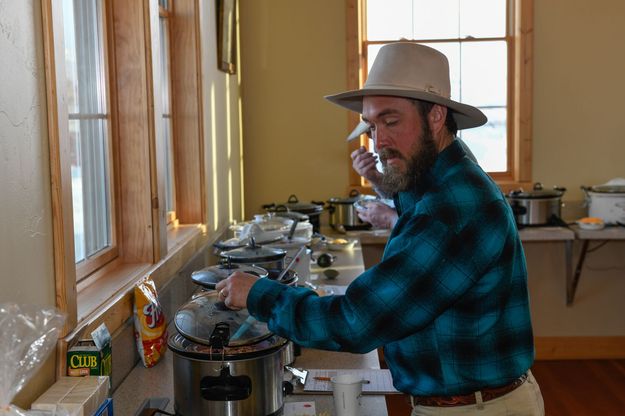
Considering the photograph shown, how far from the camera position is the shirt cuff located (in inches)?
56.9

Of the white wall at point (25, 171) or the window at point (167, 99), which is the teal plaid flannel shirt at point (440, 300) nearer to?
the white wall at point (25, 171)

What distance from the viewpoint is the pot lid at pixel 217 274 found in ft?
5.58

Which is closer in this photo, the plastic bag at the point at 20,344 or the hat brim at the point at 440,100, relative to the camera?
the plastic bag at the point at 20,344

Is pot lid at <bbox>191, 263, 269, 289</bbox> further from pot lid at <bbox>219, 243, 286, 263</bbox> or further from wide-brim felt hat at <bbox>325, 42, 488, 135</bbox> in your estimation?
wide-brim felt hat at <bbox>325, 42, 488, 135</bbox>

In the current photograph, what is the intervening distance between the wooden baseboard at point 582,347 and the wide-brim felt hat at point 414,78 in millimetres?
3586

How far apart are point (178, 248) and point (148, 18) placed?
845 mm

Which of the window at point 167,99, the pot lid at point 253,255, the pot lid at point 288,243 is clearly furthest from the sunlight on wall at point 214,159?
the pot lid at point 253,255

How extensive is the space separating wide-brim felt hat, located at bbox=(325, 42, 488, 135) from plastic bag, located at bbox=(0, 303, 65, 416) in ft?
2.65

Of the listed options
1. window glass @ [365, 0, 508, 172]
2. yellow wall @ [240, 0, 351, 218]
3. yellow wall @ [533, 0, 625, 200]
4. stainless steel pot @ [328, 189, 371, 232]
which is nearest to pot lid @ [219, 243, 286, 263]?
stainless steel pot @ [328, 189, 371, 232]

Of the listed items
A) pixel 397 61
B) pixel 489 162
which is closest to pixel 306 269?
pixel 397 61

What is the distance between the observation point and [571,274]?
4.66 meters

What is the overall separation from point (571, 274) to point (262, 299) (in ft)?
12.0

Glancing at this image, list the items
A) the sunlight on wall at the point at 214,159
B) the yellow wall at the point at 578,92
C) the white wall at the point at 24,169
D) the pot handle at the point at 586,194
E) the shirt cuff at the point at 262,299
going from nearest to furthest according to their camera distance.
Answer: the white wall at the point at 24,169 < the shirt cuff at the point at 262,299 < the sunlight on wall at the point at 214,159 < the pot handle at the point at 586,194 < the yellow wall at the point at 578,92

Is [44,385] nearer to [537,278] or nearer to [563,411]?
[563,411]
